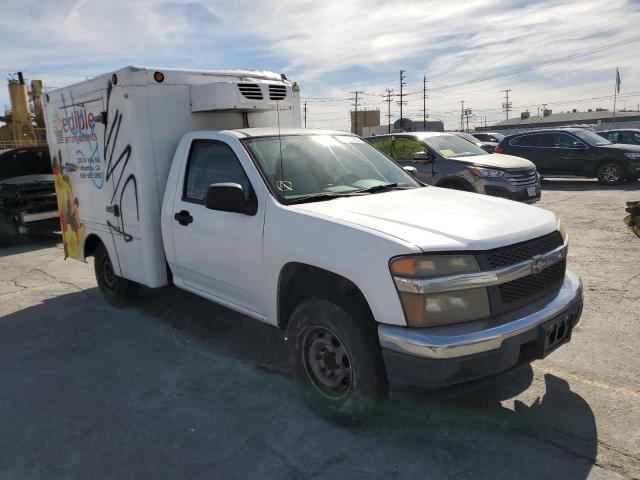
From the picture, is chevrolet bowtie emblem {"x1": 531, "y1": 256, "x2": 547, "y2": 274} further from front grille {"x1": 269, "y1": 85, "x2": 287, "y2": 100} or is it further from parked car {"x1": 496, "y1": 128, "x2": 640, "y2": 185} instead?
parked car {"x1": 496, "y1": 128, "x2": 640, "y2": 185}

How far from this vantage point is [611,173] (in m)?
14.2

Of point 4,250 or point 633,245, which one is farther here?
point 4,250

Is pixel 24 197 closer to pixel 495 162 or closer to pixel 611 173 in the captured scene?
pixel 495 162

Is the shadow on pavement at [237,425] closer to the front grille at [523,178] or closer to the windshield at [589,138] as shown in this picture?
the front grille at [523,178]

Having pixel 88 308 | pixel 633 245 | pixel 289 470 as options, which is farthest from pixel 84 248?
pixel 633 245

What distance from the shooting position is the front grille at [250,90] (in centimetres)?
458

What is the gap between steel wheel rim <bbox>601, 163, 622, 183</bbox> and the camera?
14.1 meters

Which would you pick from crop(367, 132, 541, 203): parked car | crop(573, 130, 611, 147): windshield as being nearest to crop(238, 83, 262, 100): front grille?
crop(367, 132, 541, 203): parked car

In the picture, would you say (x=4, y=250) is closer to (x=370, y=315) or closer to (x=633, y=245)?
(x=370, y=315)

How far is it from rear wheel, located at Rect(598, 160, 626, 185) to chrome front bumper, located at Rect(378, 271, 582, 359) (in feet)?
43.8

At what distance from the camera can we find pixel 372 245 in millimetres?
2816

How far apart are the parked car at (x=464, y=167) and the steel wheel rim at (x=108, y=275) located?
16.5 ft

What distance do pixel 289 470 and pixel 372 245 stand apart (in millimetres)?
1335

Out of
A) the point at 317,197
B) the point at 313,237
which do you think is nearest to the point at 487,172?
the point at 317,197
